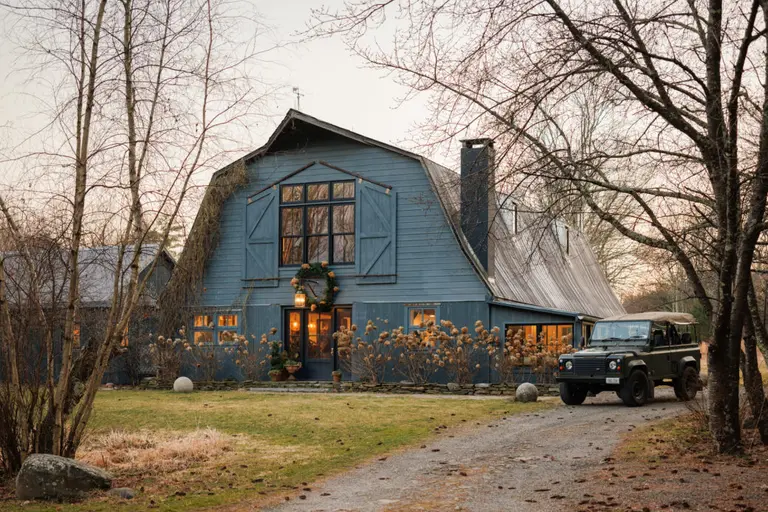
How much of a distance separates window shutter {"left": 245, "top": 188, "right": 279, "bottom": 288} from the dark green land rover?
10.5 meters

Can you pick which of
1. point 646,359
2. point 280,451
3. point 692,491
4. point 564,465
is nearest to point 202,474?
point 280,451

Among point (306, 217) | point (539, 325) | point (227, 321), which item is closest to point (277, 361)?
point (227, 321)

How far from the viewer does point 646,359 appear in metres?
17.8

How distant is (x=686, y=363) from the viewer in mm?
19109

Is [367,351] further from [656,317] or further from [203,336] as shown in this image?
[656,317]

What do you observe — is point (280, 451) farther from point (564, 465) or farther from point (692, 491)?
point (692, 491)

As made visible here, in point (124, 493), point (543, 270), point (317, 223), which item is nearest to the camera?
point (124, 493)

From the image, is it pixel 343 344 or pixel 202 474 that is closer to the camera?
pixel 202 474

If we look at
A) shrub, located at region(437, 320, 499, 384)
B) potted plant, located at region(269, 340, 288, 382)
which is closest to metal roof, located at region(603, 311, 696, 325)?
shrub, located at region(437, 320, 499, 384)

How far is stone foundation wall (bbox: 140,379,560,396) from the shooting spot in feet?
70.8

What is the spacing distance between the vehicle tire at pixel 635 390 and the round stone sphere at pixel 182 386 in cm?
1178

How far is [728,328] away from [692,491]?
8.44ft

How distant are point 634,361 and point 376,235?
944 centimetres

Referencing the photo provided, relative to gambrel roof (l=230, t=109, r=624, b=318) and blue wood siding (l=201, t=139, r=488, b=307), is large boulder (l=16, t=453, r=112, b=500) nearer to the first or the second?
gambrel roof (l=230, t=109, r=624, b=318)
